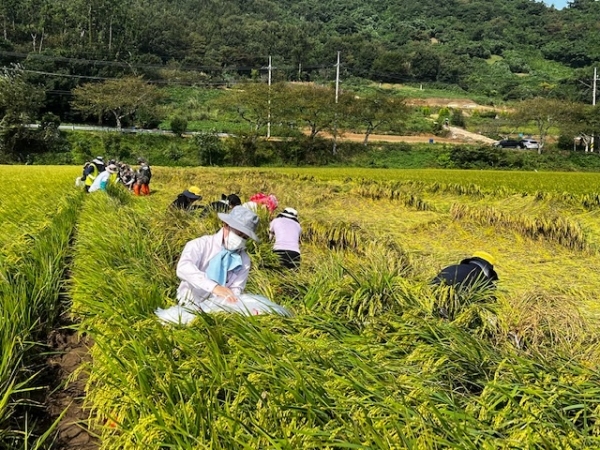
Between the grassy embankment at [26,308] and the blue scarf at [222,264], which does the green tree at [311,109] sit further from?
the blue scarf at [222,264]

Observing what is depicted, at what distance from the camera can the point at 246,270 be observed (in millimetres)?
3617

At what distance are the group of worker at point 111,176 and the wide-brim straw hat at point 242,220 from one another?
656cm

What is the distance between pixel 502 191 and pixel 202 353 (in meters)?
10.8

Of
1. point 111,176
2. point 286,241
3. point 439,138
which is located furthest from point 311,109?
point 286,241

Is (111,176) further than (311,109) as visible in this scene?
No

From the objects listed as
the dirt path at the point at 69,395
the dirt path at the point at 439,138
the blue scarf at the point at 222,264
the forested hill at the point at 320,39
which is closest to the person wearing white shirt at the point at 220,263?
the blue scarf at the point at 222,264

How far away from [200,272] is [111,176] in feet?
28.4

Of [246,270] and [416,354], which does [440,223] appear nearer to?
[246,270]

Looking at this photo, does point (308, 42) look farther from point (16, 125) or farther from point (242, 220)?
point (242, 220)

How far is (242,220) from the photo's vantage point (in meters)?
3.38

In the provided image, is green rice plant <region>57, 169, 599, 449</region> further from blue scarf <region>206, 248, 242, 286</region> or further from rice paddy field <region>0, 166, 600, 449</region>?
blue scarf <region>206, 248, 242, 286</region>

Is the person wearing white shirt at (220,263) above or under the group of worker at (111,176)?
above

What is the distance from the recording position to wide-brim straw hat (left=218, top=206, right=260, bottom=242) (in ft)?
11.0

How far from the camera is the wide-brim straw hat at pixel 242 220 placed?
3361 millimetres
